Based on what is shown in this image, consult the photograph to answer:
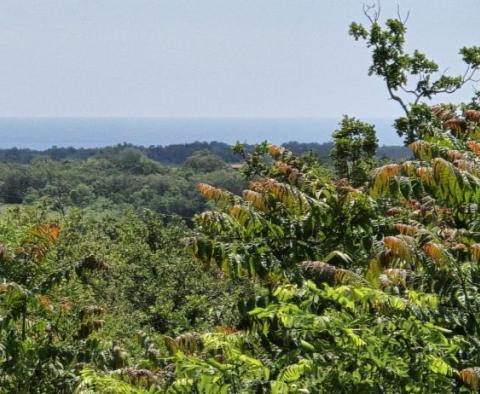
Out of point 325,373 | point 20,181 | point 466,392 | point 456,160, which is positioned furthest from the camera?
point 20,181

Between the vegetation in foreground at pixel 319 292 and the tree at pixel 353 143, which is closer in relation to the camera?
the vegetation in foreground at pixel 319 292

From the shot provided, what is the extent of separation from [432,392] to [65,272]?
4816 mm

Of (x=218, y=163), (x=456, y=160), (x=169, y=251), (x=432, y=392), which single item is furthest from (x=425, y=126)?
(x=218, y=163)

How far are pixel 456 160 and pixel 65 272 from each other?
454cm

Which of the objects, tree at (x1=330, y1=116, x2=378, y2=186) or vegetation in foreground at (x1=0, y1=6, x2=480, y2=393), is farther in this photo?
tree at (x1=330, y1=116, x2=378, y2=186)

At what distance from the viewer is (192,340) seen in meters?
7.60

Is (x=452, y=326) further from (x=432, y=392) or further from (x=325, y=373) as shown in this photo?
(x=325, y=373)

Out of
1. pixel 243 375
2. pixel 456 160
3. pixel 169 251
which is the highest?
pixel 456 160

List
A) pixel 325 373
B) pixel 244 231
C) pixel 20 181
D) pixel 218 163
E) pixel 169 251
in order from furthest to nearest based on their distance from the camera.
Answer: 1. pixel 218 163
2. pixel 20 181
3. pixel 169 251
4. pixel 244 231
5. pixel 325 373

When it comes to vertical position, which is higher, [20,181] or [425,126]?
[425,126]

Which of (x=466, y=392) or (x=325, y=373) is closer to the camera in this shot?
(x=325, y=373)

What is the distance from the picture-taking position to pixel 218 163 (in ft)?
618

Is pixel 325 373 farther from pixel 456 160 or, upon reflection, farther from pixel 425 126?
pixel 425 126

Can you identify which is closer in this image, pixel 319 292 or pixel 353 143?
pixel 319 292
